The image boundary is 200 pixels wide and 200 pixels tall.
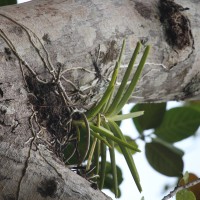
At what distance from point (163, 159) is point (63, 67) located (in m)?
0.71

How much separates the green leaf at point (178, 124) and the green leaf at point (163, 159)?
0.05 metres

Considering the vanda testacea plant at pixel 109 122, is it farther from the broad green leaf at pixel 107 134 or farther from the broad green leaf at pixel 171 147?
the broad green leaf at pixel 171 147

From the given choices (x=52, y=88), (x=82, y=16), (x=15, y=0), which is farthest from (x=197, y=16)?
(x=15, y=0)

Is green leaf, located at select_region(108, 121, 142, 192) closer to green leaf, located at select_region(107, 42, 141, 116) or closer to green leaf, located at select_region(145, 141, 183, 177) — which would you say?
green leaf, located at select_region(107, 42, 141, 116)

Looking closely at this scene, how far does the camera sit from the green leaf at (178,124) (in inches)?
62.1

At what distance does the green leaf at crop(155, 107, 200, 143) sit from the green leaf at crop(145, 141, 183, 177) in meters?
0.05

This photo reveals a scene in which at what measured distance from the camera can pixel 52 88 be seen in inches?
35.7

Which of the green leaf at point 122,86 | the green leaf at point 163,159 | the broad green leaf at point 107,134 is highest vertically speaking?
the green leaf at point 122,86

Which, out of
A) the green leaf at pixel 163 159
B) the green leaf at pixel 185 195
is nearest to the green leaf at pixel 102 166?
the green leaf at pixel 185 195

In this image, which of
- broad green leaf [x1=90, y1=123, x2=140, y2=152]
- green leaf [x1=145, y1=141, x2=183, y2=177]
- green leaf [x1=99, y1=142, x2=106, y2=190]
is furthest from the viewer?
green leaf [x1=145, y1=141, x2=183, y2=177]

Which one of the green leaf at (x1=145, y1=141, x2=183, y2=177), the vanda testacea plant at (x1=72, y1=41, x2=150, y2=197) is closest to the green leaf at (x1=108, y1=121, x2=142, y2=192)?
the vanda testacea plant at (x1=72, y1=41, x2=150, y2=197)

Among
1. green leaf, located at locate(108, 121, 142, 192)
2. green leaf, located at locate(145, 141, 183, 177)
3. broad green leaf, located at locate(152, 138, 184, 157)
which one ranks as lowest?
green leaf, located at locate(145, 141, 183, 177)

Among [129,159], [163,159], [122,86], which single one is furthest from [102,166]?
[163,159]

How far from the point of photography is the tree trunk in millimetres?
754
